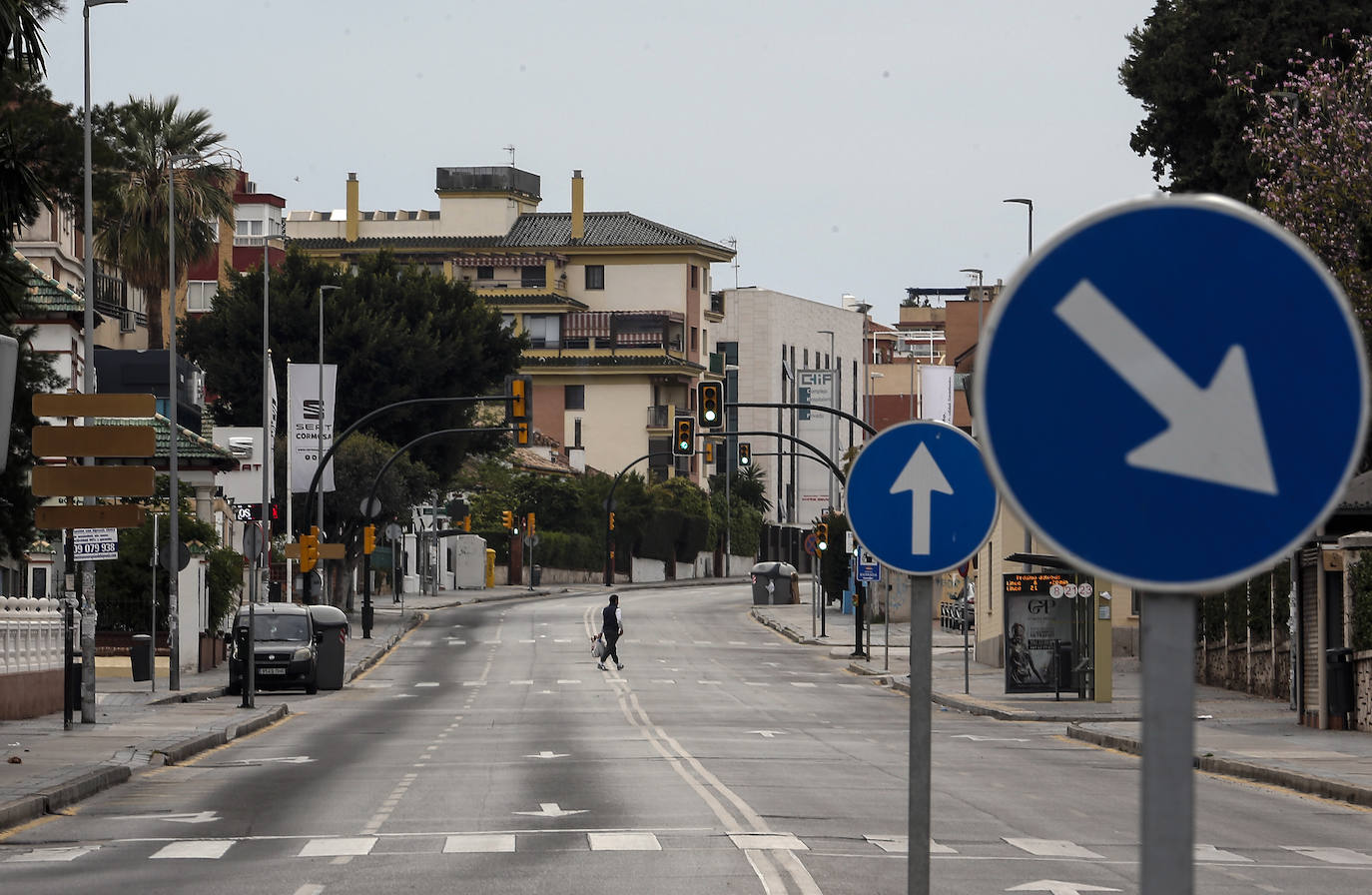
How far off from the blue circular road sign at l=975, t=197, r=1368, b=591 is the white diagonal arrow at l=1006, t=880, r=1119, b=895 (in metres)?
9.10

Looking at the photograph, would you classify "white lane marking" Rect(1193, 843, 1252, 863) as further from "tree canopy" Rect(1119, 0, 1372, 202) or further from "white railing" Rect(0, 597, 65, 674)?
"tree canopy" Rect(1119, 0, 1372, 202)

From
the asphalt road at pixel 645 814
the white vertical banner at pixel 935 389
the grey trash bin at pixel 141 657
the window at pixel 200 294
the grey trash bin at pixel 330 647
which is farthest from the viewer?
the window at pixel 200 294

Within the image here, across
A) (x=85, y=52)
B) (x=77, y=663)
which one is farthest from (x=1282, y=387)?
(x=85, y=52)

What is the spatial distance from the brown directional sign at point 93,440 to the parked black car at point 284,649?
14.6m

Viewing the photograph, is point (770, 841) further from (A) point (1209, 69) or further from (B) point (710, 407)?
(A) point (1209, 69)

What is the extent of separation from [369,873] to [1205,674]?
32304 mm

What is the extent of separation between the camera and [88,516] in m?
27.4

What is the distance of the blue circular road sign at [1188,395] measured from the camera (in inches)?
145

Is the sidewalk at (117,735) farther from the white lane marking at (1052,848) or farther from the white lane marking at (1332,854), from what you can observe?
the white lane marking at (1332,854)

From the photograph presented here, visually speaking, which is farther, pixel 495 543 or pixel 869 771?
pixel 495 543

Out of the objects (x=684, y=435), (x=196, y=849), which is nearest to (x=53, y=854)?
(x=196, y=849)

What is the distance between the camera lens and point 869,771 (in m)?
22.5

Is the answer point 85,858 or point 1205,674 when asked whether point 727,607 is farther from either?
point 85,858

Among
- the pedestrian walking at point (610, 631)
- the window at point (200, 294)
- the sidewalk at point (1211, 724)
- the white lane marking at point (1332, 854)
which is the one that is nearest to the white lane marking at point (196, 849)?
the sidewalk at point (1211, 724)
